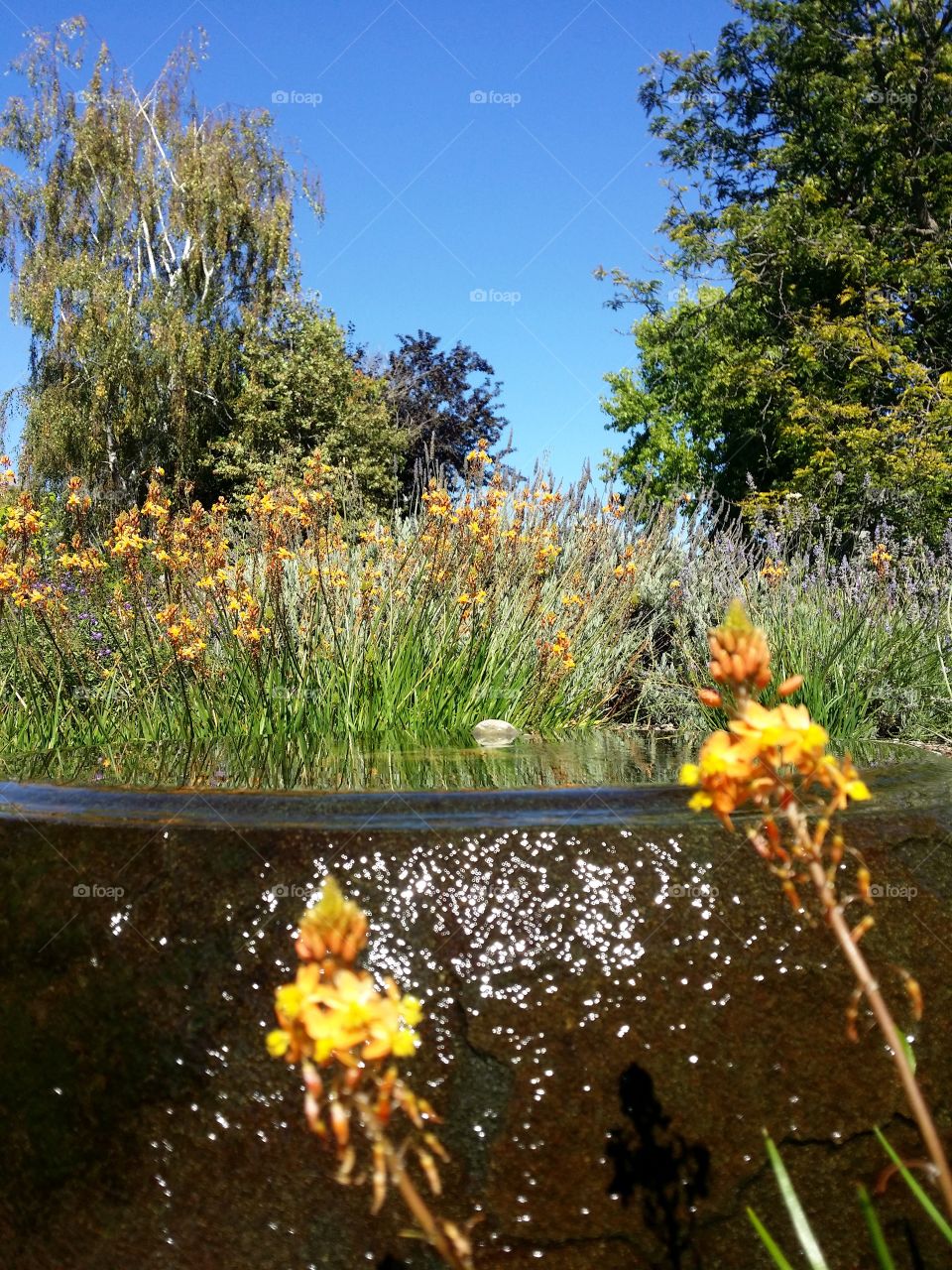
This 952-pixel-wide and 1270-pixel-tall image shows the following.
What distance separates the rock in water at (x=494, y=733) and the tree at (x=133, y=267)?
1909 cm

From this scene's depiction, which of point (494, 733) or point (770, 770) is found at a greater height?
point (494, 733)

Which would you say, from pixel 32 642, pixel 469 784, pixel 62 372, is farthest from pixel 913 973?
pixel 62 372

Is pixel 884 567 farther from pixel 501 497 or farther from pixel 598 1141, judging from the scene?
pixel 598 1141

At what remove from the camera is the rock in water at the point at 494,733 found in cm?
452

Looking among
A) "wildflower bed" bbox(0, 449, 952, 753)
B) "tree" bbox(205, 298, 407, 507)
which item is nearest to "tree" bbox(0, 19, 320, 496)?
"tree" bbox(205, 298, 407, 507)

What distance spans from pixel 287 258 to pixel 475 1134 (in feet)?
81.3

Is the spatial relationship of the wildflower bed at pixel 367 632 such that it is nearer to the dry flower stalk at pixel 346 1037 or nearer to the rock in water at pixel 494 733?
Answer: the rock in water at pixel 494 733

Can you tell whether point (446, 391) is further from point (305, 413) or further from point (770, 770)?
point (770, 770)

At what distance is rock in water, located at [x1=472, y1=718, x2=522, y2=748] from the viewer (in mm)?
4523

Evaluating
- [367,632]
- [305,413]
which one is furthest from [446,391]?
[367,632]

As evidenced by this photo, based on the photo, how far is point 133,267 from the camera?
24359 mm

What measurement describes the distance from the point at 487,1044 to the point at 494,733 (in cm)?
289

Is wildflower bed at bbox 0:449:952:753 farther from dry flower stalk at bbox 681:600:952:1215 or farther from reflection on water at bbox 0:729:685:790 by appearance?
dry flower stalk at bbox 681:600:952:1215

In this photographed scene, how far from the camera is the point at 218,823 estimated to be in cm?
198
